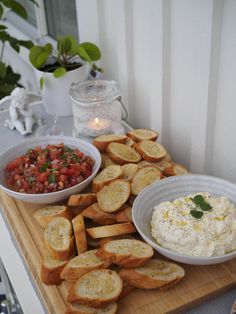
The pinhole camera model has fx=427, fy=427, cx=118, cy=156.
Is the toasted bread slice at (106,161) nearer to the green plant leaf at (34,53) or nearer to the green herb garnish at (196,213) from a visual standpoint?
the green herb garnish at (196,213)

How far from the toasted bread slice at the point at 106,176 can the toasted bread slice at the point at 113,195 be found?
15mm

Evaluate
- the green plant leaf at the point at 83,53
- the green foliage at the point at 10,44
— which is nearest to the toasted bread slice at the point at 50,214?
the green plant leaf at the point at 83,53

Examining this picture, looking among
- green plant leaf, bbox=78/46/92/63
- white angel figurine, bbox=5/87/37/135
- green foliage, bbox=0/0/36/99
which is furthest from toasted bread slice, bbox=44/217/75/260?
green foliage, bbox=0/0/36/99

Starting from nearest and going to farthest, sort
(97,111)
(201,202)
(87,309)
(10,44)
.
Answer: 1. (87,309)
2. (201,202)
3. (97,111)
4. (10,44)

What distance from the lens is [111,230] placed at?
0.89 m

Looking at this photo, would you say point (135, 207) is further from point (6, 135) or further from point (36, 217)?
point (6, 135)

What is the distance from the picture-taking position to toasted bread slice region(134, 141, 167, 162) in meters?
1.14

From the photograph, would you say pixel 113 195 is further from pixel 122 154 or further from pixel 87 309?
pixel 87 309

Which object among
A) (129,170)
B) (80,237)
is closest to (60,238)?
(80,237)

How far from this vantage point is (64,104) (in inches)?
57.6

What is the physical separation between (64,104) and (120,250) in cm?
75

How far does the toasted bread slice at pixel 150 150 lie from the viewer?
1.14 metres

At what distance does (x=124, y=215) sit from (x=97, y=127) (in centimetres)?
44

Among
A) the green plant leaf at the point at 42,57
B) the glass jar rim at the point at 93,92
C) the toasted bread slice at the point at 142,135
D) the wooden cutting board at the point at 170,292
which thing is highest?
the green plant leaf at the point at 42,57
